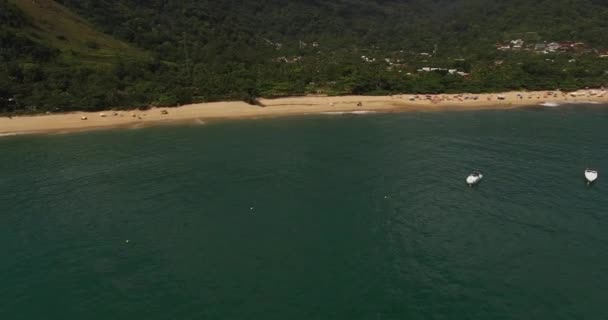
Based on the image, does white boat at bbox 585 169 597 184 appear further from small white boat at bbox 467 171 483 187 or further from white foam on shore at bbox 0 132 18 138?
white foam on shore at bbox 0 132 18 138

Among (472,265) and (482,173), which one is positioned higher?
(482,173)

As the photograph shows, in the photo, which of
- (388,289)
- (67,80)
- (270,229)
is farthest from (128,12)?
(388,289)

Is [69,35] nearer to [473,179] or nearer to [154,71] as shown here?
[154,71]

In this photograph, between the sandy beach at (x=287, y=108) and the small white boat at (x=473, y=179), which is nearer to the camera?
the small white boat at (x=473, y=179)

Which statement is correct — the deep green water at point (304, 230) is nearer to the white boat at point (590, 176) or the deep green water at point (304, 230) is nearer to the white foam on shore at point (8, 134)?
the white boat at point (590, 176)

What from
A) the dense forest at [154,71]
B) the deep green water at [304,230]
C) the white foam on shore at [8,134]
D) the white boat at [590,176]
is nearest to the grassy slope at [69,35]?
the dense forest at [154,71]

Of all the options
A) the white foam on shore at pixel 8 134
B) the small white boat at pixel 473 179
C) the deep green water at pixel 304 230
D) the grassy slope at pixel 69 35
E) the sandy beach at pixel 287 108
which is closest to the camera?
the deep green water at pixel 304 230

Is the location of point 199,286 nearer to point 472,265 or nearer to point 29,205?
point 472,265

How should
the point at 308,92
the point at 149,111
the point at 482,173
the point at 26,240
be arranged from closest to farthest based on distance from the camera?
1. the point at 26,240
2. the point at 482,173
3. the point at 149,111
4. the point at 308,92
